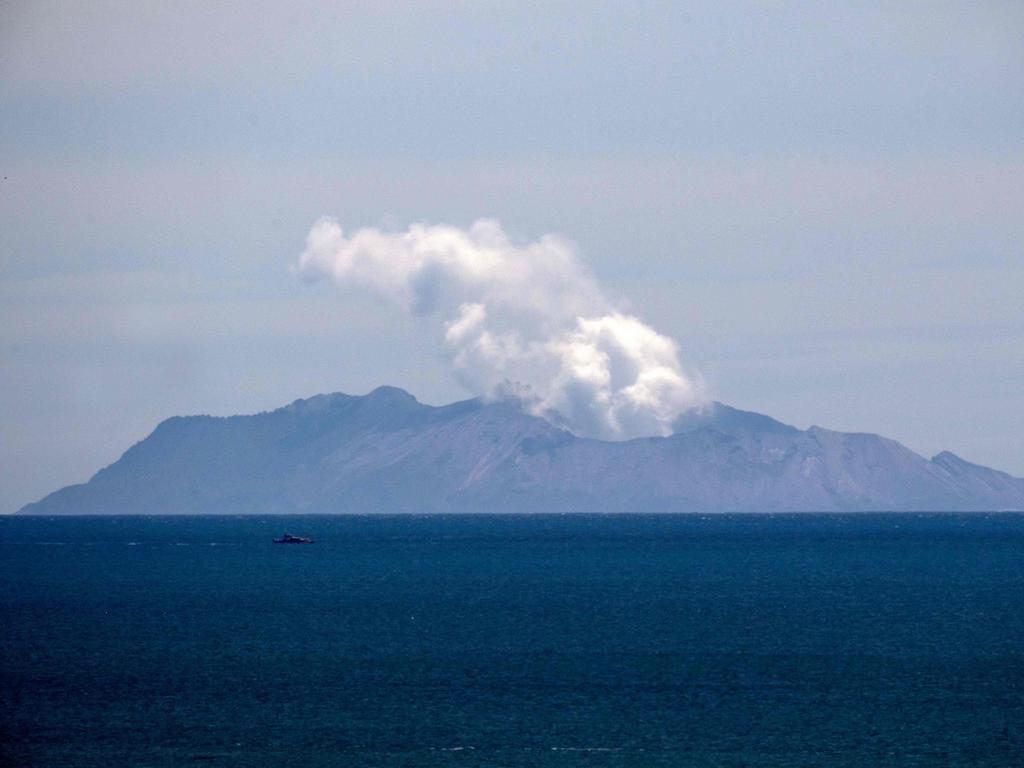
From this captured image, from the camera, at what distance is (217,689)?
86875 millimetres

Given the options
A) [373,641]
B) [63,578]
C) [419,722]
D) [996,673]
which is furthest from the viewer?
[63,578]

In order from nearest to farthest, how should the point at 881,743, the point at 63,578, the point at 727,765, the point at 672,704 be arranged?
the point at 727,765 < the point at 881,743 < the point at 672,704 < the point at 63,578

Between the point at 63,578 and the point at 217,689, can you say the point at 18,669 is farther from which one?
the point at 63,578

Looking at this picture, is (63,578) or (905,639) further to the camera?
(63,578)

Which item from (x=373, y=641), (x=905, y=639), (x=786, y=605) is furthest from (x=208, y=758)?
(x=786, y=605)

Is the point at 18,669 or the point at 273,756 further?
the point at 18,669

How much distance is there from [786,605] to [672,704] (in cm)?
6313

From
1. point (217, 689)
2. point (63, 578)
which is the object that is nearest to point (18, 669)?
point (217, 689)

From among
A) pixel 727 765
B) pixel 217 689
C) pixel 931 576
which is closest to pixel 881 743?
pixel 727 765

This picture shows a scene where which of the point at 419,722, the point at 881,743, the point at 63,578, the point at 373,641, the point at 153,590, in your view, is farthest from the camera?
the point at 63,578

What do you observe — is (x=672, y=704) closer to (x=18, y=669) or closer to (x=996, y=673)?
(x=996, y=673)

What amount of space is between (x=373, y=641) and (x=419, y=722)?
35399mm

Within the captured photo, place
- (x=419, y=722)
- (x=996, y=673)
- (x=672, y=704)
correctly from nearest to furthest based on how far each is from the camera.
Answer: (x=419, y=722), (x=672, y=704), (x=996, y=673)

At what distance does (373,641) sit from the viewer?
11131cm
